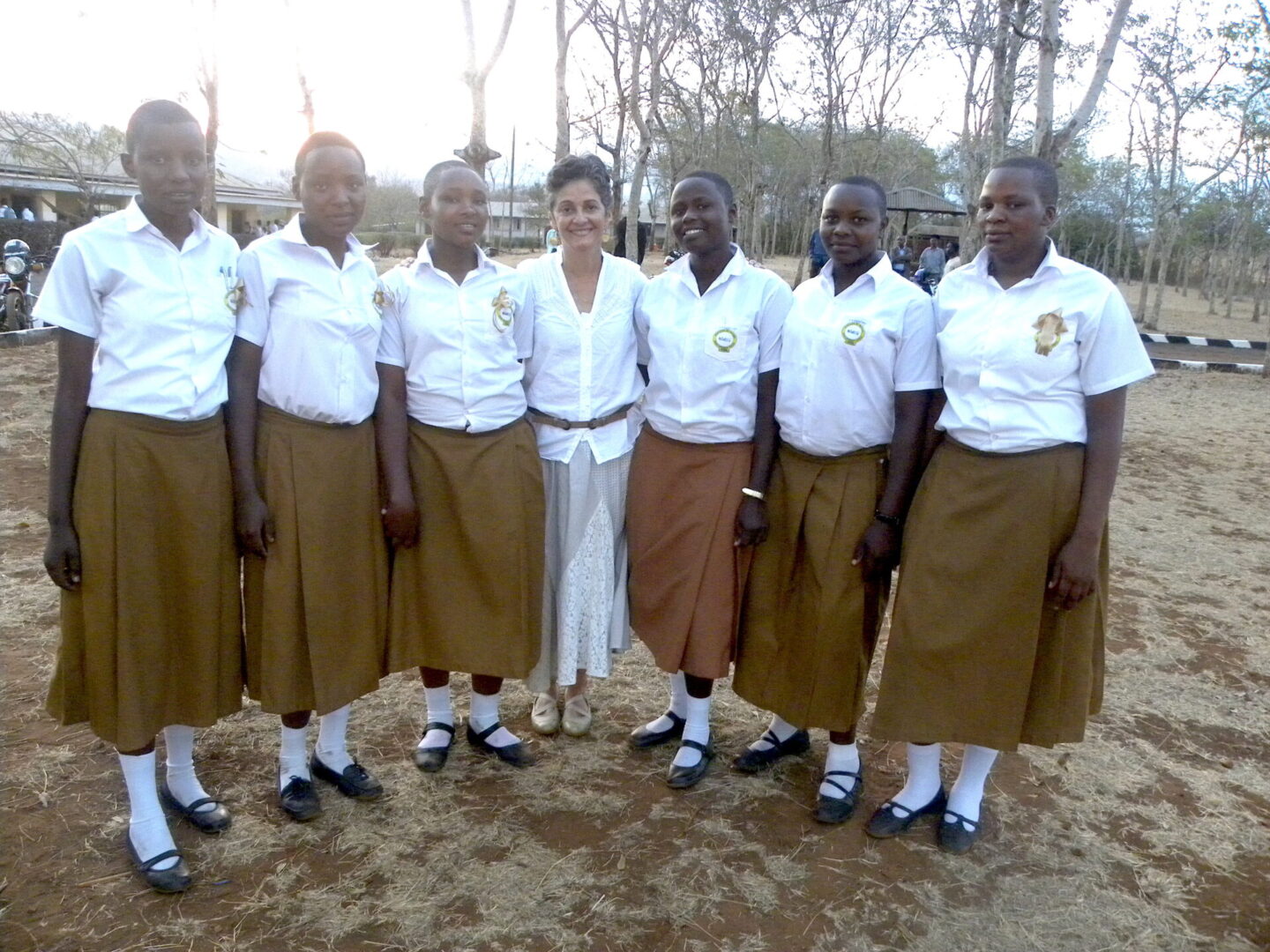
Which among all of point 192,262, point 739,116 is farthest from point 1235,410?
point 739,116

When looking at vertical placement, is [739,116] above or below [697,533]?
above

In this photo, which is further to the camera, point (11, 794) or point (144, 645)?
point (11, 794)

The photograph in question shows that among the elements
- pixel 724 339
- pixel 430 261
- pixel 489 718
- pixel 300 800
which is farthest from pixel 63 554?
pixel 724 339

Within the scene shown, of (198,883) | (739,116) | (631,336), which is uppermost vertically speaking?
Answer: (739,116)

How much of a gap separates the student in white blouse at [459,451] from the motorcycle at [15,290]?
10020mm

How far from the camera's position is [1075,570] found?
2.35 m

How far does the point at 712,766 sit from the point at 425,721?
3.30 feet

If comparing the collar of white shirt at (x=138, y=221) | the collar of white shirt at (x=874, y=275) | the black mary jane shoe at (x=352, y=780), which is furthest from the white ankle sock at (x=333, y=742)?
the collar of white shirt at (x=874, y=275)

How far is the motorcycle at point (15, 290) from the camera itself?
10.5 m

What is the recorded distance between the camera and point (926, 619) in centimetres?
254

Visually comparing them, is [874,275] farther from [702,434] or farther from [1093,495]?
[1093,495]

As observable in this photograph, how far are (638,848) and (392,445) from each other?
1.32 metres

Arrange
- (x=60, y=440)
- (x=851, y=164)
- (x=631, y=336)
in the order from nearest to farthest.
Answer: (x=60, y=440)
(x=631, y=336)
(x=851, y=164)

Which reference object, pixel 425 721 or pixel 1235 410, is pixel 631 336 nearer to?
pixel 425 721
